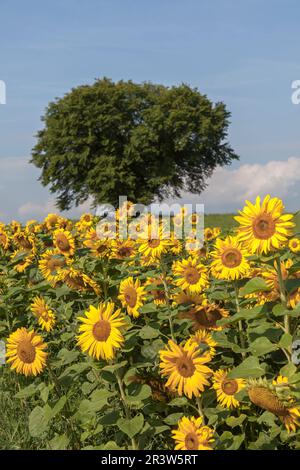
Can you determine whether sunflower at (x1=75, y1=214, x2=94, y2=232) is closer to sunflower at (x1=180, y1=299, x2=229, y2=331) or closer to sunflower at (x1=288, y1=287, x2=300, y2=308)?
sunflower at (x1=180, y1=299, x2=229, y2=331)

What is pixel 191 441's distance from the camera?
332cm

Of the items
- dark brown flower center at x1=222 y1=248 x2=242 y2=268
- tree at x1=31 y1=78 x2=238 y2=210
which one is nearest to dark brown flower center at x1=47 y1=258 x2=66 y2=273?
dark brown flower center at x1=222 y1=248 x2=242 y2=268

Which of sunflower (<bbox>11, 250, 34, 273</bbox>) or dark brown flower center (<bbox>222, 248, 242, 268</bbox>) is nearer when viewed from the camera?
dark brown flower center (<bbox>222, 248, 242, 268</bbox>)

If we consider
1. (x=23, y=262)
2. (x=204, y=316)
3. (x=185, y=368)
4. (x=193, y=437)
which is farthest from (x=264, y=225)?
(x=23, y=262)

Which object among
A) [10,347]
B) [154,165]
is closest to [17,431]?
[10,347]

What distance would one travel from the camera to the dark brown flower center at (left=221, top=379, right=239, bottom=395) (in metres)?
4.05

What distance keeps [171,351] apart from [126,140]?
43.1m

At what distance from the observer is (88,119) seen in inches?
1805

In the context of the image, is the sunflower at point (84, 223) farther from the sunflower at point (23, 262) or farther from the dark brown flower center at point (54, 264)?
the dark brown flower center at point (54, 264)

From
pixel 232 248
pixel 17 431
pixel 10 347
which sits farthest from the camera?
pixel 17 431

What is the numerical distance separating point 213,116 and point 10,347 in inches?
1853

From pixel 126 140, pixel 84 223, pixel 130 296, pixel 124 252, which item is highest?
pixel 126 140

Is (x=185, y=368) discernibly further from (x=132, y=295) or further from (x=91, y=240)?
(x=91, y=240)

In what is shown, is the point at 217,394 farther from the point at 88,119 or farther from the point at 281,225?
the point at 88,119
